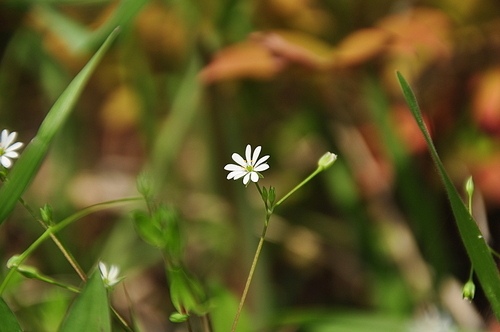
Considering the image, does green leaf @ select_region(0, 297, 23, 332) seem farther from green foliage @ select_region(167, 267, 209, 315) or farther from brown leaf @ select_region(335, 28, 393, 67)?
brown leaf @ select_region(335, 28, 393, 67)

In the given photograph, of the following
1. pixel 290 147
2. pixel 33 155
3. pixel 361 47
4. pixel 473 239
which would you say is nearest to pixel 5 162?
pixel 33 155

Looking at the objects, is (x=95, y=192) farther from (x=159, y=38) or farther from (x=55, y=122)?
(x=55, y=122)

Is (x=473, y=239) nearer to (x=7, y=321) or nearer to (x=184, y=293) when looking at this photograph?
(x=184, y=293)

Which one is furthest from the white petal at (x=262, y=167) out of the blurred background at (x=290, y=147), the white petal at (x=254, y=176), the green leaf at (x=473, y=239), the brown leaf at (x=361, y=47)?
the brown leaf at (x=361, y=47)

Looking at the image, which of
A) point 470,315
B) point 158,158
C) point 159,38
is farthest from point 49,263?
point 470,315

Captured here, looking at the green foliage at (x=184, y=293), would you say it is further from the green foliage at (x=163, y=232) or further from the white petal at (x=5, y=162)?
the white petal at (x=5, y=162)

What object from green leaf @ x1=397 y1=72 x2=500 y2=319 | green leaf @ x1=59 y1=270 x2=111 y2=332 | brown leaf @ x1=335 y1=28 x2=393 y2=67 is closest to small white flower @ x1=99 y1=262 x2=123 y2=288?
green leaf @ x1=59 y1=270 x2=111 y2=332
